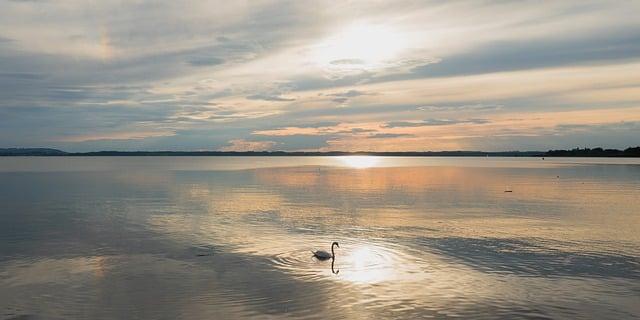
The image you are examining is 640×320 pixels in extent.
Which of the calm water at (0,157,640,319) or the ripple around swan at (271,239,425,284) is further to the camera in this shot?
the ripple around swan at (271,239,425,284)

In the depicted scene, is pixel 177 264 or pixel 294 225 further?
pixel 294 225

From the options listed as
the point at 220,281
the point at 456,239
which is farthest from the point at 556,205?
the point at 220,281

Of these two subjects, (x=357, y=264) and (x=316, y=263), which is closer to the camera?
(x=357, y=264)

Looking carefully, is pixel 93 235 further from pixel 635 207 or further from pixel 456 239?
pixel 635 207

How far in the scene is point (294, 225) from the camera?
3453cm

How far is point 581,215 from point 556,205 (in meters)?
7.38

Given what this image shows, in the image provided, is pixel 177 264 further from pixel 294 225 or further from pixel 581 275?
pixel 581 275

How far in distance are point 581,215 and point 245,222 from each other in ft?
83.4

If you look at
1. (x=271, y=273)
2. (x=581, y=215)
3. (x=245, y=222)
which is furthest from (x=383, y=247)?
(x=581, y=215)

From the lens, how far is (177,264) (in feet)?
74.9

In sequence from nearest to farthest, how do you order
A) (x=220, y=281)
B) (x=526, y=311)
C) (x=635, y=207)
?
(x=526, y=311) → (x=220, y=281) → (x=635, y=207)

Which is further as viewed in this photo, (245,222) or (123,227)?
(245,222)

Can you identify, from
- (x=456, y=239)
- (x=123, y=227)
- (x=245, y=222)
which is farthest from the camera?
(x=245, y=222)

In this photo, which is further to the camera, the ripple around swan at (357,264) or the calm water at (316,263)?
the ripple around swan at (357,264)
